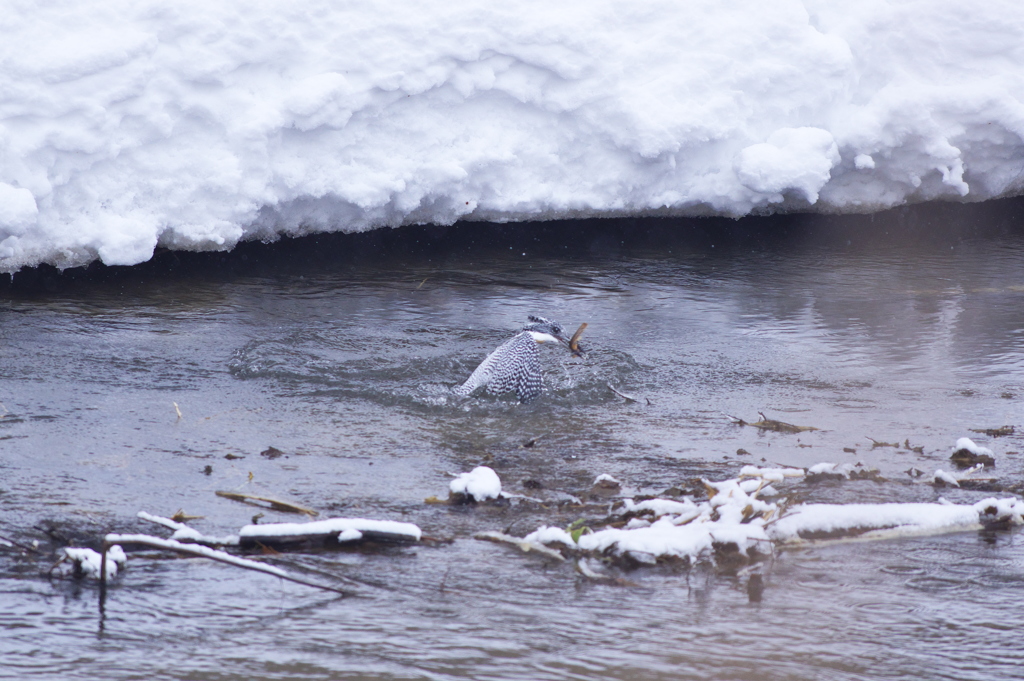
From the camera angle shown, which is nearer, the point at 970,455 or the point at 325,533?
the point at 325,533

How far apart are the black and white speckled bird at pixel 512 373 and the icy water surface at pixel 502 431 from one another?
10cm

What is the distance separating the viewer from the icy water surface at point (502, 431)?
2984 mm

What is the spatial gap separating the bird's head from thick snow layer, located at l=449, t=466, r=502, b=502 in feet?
5.94

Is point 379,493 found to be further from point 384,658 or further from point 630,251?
point 630,251

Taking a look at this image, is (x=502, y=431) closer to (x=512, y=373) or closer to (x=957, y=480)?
(x=512, y=373)

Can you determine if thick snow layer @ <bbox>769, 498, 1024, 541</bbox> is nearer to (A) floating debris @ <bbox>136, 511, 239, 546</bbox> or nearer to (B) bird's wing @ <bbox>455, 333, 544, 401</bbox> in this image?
(A) floating debris @ <bbox>136, 511, 239, 546</bbox>

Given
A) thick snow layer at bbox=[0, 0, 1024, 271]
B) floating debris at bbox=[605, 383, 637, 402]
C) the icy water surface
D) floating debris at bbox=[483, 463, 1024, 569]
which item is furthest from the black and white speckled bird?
thick snow layer at bbox=[0, 0, 1024, 271]

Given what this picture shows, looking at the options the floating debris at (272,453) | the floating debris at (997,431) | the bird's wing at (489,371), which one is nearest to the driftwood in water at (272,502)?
the floating debris at (272,453)

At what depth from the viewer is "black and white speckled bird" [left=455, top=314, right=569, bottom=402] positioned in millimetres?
5520

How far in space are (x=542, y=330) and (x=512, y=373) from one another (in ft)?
1.21

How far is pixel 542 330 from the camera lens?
5.76 metres

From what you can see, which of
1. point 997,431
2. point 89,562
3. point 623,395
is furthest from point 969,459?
point 89,562

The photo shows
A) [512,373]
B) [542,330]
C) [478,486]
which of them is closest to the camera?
[478,486]

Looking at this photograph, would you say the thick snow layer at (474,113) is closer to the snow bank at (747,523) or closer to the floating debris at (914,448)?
the floating debris at (914,448)
